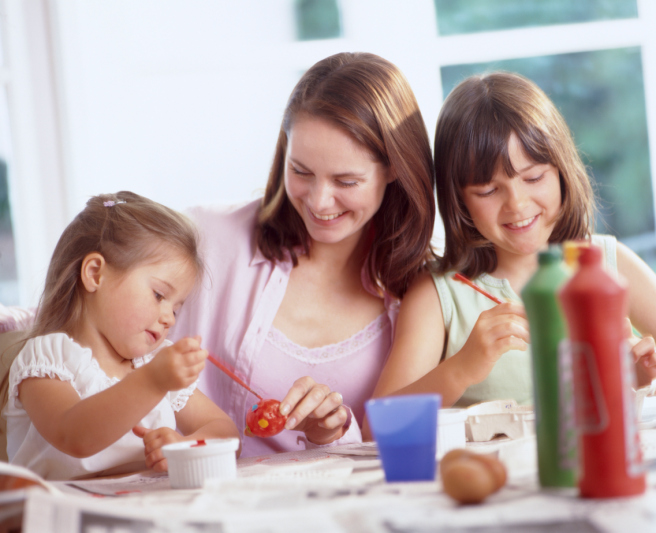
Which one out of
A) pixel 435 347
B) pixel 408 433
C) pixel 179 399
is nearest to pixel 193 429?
pixel 179 399

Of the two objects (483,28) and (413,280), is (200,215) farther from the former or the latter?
(483,28)

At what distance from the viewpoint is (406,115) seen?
4.94 feet

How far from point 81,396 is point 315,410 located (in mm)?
411

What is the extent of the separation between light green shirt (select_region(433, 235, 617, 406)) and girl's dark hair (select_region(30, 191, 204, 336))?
57 centimetres

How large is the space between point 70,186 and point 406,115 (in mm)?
1751

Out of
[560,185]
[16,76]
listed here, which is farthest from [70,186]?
[560,185]

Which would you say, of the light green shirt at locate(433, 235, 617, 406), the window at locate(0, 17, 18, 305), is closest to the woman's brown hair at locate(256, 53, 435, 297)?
the light green shirt at locate(433, 235, 617, 406)

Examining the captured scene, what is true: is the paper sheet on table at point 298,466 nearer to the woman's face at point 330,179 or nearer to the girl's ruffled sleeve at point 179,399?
the girl's ruffled sleeve at point 179,399

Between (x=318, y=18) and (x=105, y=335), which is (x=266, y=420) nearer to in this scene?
(x=105, y=335)

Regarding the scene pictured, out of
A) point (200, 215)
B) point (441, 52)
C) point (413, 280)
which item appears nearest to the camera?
point (413, 280)

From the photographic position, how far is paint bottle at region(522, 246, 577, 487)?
24.1 inches

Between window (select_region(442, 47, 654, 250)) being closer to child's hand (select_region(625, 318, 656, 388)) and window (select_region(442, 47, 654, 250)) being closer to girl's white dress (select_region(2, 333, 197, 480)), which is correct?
child's hand (select_region(625, 318, 656, 388))

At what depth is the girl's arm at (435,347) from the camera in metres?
1.12

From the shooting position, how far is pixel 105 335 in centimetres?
129
